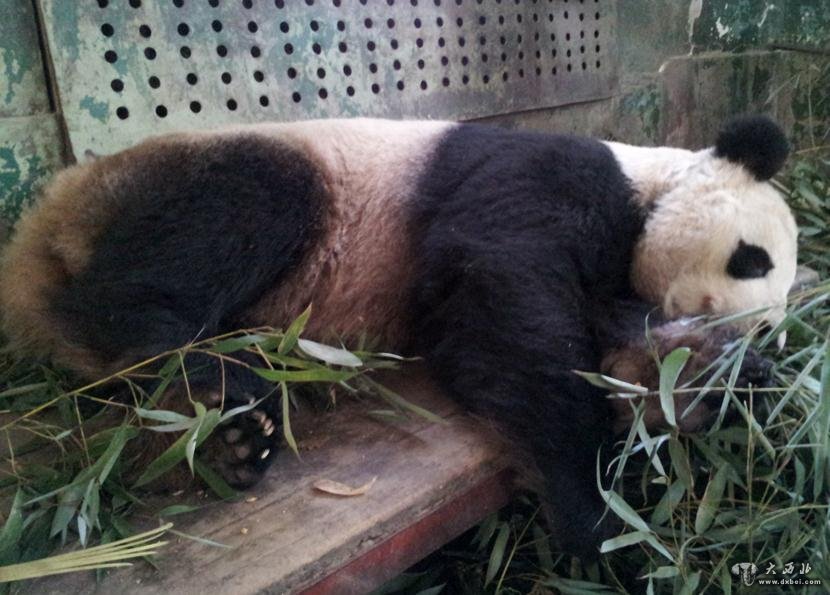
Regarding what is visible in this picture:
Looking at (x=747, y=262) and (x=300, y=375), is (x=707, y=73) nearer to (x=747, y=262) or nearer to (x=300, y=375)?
(x=747, y=262)

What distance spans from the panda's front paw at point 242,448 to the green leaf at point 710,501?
0.74 m

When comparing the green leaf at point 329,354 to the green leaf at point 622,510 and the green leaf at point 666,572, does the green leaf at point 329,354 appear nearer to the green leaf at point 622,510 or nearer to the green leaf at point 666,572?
the green leaf at point 622,510

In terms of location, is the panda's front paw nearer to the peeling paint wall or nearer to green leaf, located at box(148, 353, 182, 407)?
green leaf, located at box(148, 353, 182, 407)

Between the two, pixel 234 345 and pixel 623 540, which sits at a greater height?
pixel 234 345

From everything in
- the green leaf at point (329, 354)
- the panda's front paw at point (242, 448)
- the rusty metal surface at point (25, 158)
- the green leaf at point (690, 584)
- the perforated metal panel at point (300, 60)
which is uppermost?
the perforated metal panel at point (300, 60)

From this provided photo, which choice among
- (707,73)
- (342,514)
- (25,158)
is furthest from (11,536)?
(707,73)

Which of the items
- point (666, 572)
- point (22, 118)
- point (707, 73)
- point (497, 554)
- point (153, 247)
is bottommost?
point (497, 554)

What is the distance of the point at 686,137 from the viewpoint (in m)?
3.25

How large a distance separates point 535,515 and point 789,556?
0.45 m

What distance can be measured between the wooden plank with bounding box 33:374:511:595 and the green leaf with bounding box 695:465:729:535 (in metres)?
0.34

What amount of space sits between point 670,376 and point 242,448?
2.39 ft

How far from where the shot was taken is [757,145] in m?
1.41

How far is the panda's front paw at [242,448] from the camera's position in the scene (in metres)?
1.10

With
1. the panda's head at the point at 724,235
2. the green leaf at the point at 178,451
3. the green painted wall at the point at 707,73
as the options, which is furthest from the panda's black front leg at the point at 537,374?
the green painted wall at the point at 707,73
